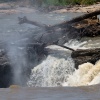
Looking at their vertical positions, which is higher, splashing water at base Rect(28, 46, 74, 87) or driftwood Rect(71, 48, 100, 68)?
driftwood Rect(71, 48, 100, 68)

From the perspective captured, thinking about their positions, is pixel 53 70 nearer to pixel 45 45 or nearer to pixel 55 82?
pixel 55 82

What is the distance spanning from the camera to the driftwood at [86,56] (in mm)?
15391

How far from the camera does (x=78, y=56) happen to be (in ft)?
51.8

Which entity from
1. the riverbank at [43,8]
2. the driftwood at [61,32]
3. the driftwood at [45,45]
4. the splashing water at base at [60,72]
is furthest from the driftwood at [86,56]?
the riverbank at [43,8]

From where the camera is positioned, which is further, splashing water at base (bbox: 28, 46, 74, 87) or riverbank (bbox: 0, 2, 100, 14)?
riverbank (bbox: 0, 2, 100, 14)

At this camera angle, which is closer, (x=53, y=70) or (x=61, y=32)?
(x=53, y=70)

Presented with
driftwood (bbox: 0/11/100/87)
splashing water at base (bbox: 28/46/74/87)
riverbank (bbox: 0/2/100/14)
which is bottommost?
riverbank (bbox: 0/2/100/14)

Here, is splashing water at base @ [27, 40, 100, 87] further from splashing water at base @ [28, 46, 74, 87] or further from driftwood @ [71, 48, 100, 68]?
driftwood @ [71, 48, 100, 68]

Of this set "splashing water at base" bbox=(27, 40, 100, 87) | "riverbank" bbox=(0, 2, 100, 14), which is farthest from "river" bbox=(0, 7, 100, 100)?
"riverbank" bbox=(0, 2, 100, 14)

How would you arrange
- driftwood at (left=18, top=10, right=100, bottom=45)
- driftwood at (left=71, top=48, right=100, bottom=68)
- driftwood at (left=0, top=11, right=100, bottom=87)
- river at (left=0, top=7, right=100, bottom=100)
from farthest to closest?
driftwood at (left=18, top=10, right=100, bottom=45) < driftwood at (left=0, top=11, right=100, bottom=87) < driftwood at (left=71, top=48, right=100, bottom=68) < river at (left=0, top=7, right=100, bottom=100)

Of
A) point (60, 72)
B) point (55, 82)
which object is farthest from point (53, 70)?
point (55, 82)

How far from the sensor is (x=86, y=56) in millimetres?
15578

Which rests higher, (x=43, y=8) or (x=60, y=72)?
(x=60, y=72)

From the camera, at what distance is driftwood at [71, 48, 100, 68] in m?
15.4
